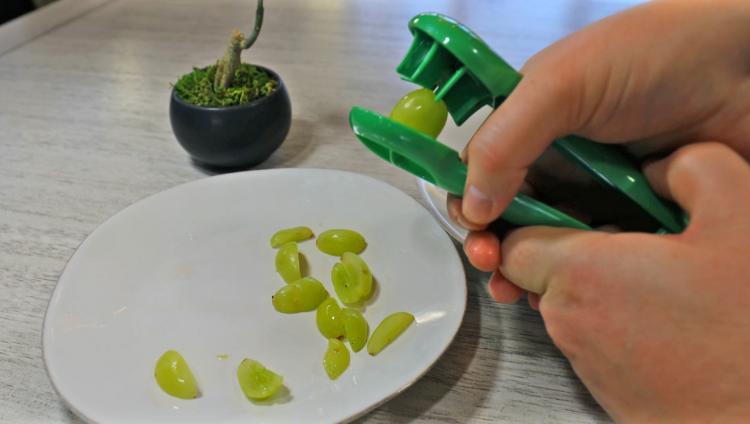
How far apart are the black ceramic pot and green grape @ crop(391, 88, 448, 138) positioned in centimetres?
29

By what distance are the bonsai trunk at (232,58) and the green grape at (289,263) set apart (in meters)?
0.24

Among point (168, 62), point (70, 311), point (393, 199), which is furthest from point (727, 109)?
point (168, 62)

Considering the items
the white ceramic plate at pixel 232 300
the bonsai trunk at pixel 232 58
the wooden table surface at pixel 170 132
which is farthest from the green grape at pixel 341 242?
the bonsai trunk at pixel 232 58

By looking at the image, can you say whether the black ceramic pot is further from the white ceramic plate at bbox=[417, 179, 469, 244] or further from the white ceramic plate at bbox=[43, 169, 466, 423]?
the white ceramic plate at bbox=[417, 179, 469, 244]

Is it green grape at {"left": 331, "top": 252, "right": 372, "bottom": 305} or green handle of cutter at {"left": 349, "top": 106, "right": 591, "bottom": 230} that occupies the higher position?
green handle of cutter at {"left": 349, "top": 106, "right": 591, "bottom": 230}

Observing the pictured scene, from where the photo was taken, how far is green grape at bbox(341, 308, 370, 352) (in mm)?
480

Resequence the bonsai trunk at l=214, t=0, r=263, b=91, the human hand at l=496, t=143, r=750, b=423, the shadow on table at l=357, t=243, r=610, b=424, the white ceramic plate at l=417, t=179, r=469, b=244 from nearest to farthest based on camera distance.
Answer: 1. the human hand at l=496, t=143, r=750, b=423
2. the shadow on table at l=357, t=243, r=610, b=424
3. the white ceramic plate at l=417, t=179, r=469, b=244
4. the bonsai trunk at l=214, t=0, r=263, b=91

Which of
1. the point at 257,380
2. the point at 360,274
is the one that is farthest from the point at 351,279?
the point at 257,380

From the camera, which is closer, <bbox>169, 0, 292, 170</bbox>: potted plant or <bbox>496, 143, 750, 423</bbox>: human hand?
<bbox>496, 143, 750, 423</bbox>: human hand

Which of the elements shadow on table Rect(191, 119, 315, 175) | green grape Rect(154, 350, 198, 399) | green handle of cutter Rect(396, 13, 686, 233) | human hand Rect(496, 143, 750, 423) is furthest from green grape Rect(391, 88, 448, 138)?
shadow on table Rect(191, 119, 315, 175)

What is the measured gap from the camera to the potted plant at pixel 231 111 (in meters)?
0.68

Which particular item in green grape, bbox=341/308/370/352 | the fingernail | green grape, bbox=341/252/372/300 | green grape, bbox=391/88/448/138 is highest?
green grape, bbox=391/88/448/138

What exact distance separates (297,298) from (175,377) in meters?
0.12

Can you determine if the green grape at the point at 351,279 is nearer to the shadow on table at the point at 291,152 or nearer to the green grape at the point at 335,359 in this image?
the green grape at the point at 335,359
